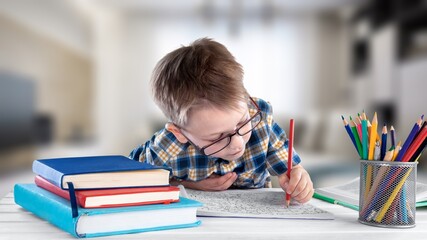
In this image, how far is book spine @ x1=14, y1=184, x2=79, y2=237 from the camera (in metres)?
0.59

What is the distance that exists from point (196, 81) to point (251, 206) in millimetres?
233

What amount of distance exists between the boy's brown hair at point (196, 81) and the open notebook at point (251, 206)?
15cm

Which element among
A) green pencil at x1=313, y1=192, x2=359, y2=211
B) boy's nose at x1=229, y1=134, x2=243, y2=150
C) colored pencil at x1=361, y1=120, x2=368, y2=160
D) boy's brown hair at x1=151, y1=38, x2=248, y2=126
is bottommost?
green pencil at x1=313, y1=192, x2=359, y2=211

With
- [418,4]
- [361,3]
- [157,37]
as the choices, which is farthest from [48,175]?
[361,3]

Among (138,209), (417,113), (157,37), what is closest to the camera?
(138,209)

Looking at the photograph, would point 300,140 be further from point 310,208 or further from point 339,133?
point 310,208

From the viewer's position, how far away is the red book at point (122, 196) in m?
0.60

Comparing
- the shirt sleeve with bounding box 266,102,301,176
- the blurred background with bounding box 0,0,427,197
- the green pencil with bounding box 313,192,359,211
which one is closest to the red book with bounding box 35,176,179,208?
the green pencil with bounding box 313,192,359,211

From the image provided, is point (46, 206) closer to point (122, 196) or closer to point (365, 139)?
point (122, 196)

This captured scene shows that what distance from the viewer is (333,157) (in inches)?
141

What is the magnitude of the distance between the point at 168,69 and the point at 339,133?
2990mm

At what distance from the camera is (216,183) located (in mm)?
975

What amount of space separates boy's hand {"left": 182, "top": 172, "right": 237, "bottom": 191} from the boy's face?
0.10 m

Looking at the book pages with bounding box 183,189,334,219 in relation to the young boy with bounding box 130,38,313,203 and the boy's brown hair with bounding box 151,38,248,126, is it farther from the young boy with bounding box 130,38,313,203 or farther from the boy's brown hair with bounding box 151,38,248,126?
the boy's brown hair with bounding box 151,38,248,126
